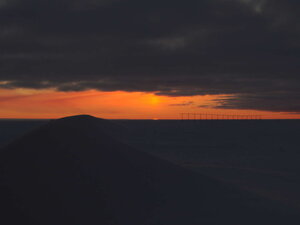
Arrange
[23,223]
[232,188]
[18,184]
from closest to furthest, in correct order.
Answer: [23,223] < [18,184] < [232,188]

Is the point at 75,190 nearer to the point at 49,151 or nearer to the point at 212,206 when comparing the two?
the point at 49,151

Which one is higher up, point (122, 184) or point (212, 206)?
point (122, 184)

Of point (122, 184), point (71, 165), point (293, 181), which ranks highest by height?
point (71, 165)

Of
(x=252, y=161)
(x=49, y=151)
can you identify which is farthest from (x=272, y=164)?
(x=49, y=151)

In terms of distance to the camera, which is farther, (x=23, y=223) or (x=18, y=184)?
(x=18, y=184)

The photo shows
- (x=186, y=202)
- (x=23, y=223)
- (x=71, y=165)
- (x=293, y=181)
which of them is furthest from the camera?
(x=293, y=181)

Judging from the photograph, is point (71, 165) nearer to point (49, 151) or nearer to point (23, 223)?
point (49, 151)
